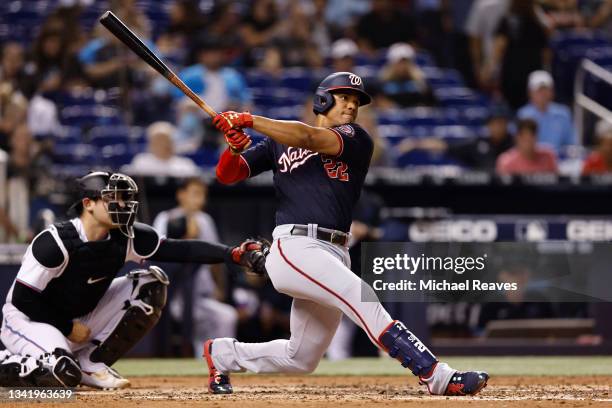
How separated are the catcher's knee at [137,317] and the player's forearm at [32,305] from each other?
0.38 m

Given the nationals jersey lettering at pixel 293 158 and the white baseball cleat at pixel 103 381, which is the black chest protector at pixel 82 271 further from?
the nationals jersey lettering at pixel 293 158

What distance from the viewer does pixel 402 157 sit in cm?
1206

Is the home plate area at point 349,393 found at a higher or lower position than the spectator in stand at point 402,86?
lower

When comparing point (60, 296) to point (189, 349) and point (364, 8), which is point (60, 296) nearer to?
point (189, 349)

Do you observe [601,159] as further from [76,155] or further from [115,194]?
[115,194]

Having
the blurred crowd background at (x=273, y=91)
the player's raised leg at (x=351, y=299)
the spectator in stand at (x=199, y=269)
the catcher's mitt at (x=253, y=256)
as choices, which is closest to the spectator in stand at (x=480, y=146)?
the blurred crowd background at (x=273, y=91)

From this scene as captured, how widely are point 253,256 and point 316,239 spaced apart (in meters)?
0.61

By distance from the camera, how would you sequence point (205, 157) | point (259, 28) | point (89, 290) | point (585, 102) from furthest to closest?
point (259, 28) < point (585, 102) < point (205, 157) < point (89, 290)

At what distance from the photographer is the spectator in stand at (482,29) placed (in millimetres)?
14578

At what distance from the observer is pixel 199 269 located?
10156 millimetres

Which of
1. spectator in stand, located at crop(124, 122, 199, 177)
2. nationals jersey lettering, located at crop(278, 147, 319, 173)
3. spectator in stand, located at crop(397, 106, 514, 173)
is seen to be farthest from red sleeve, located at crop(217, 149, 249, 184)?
spectator in stand, located at crop(397, 106, 514, 173)

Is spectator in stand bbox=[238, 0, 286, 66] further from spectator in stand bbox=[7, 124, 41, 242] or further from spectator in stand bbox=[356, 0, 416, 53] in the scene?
spectator in stand bbox=[7, 124, 41, 242]

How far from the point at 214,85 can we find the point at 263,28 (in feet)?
6.93

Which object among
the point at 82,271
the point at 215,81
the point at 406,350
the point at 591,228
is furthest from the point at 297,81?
the point at 406,350
